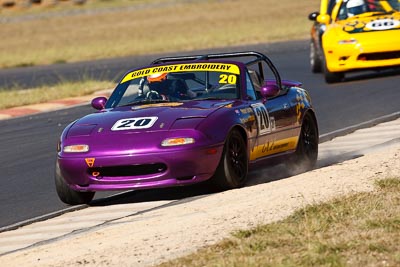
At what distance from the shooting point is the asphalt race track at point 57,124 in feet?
36.9

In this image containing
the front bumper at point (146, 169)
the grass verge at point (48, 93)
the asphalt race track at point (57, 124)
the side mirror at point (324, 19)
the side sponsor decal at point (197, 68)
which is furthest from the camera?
the side mirror at point (324, 19)

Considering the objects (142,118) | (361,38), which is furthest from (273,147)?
(361,38)

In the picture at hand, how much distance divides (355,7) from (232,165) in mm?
11389

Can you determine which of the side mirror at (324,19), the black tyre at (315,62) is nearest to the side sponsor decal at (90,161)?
the side mirror at (324,19)

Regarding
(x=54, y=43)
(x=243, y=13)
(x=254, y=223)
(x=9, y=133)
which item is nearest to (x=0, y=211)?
(x=254, y=223)

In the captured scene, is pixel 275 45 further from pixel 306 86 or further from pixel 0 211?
pixel 0 211

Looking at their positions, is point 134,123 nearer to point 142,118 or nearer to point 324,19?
point 142,118

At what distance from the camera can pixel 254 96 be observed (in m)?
11.7

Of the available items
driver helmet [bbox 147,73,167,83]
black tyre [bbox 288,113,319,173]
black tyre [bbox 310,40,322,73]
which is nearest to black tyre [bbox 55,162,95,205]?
driver helmet [bbox 147,73,167,83]

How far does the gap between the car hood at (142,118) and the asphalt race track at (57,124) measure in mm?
726

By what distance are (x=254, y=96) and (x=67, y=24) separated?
4836cm

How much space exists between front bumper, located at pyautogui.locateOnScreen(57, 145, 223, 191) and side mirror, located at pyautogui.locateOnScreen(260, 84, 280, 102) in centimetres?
132

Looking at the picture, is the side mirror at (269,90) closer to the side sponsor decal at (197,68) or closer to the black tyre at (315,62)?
the side sponsor decal at (197,68)

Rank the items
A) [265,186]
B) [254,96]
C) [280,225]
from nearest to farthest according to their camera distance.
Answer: [280,225] < [265,186] < [254,96]
